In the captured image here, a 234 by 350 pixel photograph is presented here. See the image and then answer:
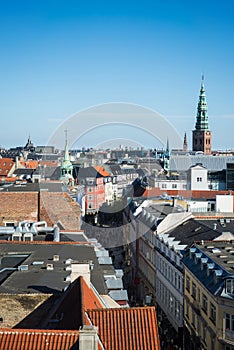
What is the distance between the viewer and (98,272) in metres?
24.6

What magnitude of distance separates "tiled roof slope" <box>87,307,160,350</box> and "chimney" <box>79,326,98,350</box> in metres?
2.96

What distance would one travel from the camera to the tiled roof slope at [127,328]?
15898mm

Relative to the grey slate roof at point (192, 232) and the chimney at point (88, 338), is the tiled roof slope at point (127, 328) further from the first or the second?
the grey slate roof at point (192, 232)

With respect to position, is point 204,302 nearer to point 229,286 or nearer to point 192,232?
point 229,286

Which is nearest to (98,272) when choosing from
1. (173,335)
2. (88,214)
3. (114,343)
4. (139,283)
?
(114,343)

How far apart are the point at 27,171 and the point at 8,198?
58392 mm

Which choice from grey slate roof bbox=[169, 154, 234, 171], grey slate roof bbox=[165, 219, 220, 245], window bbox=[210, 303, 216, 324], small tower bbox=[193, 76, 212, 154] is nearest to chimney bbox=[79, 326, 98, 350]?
window bbox=[210, 303, 216, 324]

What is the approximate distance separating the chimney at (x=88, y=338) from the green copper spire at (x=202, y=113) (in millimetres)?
129325

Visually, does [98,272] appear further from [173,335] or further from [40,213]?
[40,213]

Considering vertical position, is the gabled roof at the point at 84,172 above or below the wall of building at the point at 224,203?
above

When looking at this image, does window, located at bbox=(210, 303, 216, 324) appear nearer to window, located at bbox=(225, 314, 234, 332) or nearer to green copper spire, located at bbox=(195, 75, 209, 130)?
window, located at bbox=(225, 314, 234, 332)

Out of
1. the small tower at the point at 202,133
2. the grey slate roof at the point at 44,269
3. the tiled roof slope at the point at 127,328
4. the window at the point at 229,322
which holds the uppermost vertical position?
the small tower at the point at 202,133

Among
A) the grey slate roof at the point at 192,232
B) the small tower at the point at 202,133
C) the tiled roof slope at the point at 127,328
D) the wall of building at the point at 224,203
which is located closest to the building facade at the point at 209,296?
the grey slate roof at the point at 192,232

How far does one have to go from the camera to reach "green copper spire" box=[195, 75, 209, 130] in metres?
139
